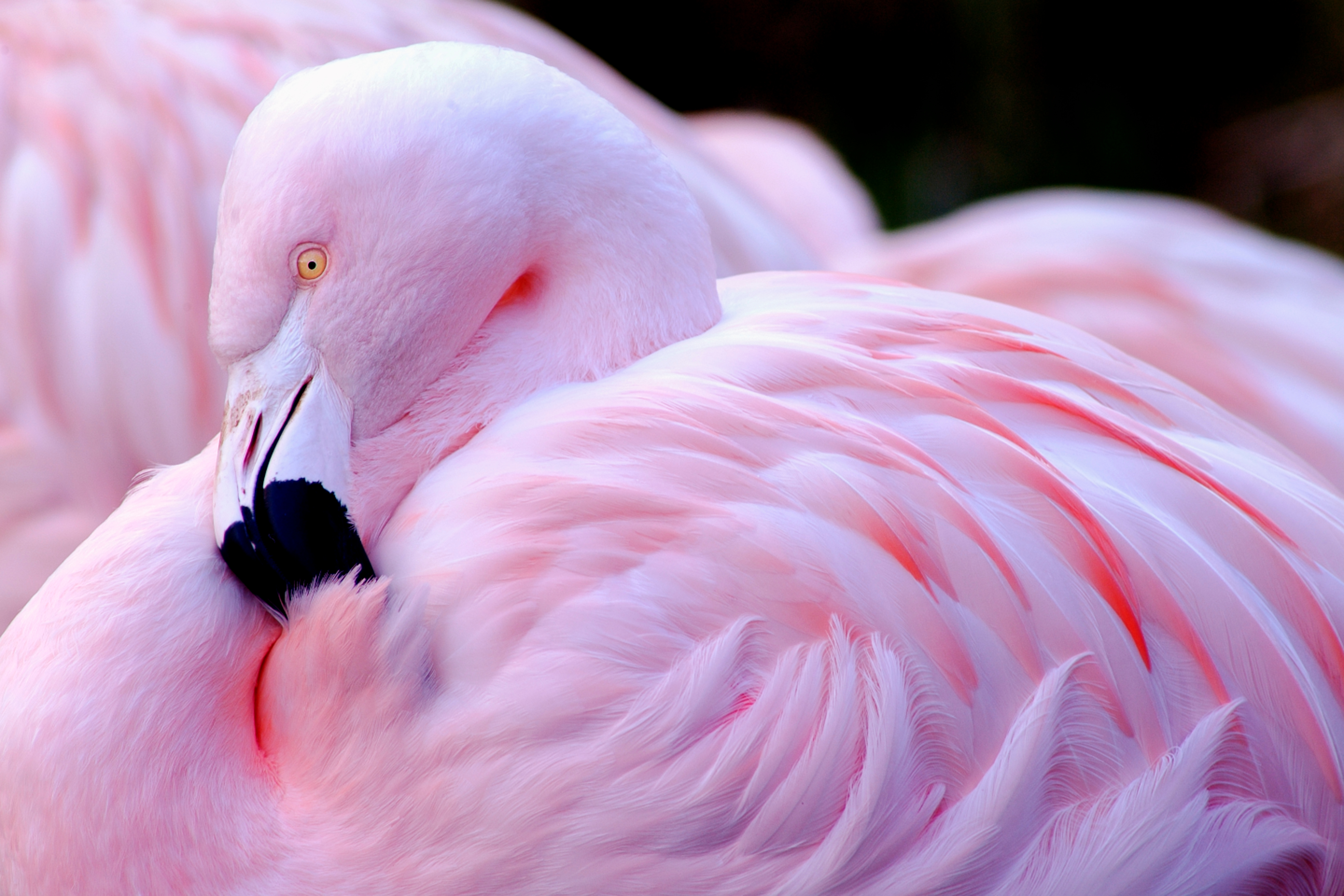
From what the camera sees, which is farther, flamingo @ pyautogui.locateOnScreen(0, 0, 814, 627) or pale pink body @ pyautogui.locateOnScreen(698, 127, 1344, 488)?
pale pink body @ pyautogui.locateOnScreen(698, 127, 1344, 488)

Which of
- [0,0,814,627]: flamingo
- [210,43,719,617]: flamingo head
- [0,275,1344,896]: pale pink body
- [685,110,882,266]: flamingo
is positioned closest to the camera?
[0,275,1344,896]: pale pink body

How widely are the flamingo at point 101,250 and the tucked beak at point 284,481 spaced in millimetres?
591

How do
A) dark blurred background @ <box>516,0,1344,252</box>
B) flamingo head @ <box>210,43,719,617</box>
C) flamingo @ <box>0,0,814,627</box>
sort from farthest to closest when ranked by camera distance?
dark blurred background @ <box>516,0,1344,252</box> < flamingo @ <box>0,0,814,627</box> < flamingo head @ <box>210,43,719,617</box>

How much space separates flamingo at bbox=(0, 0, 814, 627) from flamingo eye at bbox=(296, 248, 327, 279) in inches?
24.5

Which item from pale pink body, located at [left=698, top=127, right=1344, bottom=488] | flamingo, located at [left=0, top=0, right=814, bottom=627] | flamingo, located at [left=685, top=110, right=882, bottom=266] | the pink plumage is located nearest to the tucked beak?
flamingo, located at [left=0, top=0, right=814, bottom=627]

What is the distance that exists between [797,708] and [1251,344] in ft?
6.02

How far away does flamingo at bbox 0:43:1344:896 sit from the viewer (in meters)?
1.21

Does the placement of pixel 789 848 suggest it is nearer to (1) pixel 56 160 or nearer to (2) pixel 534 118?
(2) pixel 534 118

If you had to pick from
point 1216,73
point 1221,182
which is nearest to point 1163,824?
point 1221,182

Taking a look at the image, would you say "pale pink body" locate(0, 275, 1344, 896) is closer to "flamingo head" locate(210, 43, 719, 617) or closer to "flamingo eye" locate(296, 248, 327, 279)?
"flamingo head" locate(210, 43, 719, 617)

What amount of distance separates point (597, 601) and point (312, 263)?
1.44 feet

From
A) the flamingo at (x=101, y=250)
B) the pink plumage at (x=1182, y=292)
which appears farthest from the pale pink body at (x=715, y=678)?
the pink plumage at (x=1182, y=292)

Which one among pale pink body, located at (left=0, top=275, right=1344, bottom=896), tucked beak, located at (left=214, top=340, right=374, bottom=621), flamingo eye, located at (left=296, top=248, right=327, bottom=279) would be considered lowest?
pale pink body, located at (left=0, top=275, right=1344, bottom=896)

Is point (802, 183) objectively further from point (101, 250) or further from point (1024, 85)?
point (1024, 85)
